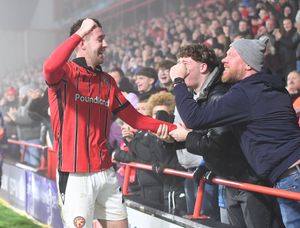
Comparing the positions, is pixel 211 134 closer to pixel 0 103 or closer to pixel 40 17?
pixel 0 103

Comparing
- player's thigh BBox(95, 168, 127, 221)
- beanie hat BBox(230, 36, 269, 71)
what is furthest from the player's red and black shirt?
beanie hat BBox(230, 36, 269, 71)

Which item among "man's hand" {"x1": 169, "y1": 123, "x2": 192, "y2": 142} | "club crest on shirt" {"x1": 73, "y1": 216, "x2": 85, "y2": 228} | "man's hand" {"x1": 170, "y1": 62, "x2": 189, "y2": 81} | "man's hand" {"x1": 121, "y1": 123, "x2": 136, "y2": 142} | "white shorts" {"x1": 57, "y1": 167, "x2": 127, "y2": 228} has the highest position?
"man's hand" {"x1": 170, "y1": 62, "x2": 189, "y2": 81}

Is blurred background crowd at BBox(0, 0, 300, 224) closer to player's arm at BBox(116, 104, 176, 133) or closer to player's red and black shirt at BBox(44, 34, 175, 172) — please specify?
player's arm at BBox(116, 104, 176, 133)

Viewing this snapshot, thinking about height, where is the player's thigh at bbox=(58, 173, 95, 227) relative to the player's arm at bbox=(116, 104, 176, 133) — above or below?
below

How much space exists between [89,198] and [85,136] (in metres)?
0.39

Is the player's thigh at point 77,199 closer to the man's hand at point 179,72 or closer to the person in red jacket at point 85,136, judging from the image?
the person in red jacket at point 85,136

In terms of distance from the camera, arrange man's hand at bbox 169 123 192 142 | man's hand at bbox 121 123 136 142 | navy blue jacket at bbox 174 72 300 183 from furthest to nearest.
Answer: man's hand at bbox 121 123 136 142, man's hand at bbox 169 123 192 142, navy blue jacket at bbox 174 72 300 183

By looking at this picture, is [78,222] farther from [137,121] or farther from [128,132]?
[128,132]

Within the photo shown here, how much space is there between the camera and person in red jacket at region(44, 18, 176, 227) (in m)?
3.22

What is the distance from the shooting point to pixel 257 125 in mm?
2877

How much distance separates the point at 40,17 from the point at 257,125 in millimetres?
19211

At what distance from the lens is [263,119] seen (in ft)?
9.35

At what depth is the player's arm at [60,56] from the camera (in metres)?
2.96

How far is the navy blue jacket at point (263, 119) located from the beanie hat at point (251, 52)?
0.40 feet
